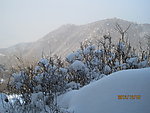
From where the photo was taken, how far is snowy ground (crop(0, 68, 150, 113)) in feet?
10.0

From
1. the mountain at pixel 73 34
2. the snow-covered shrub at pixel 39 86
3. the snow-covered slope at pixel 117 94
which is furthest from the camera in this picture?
the mountain at pixel 73 34

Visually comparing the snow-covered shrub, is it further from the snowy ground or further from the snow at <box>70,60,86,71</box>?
the snowy ground

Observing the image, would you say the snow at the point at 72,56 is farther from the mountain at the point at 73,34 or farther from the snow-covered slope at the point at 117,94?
the mountain at the point at 73,34

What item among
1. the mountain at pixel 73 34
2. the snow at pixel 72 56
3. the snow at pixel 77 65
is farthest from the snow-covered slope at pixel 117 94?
the mountain at pixel 73 34

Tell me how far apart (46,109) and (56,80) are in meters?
1.20

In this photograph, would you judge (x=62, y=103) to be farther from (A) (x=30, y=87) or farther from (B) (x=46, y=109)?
(A) (x=30, y=87)

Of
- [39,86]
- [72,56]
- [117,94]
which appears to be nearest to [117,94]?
[117,94]

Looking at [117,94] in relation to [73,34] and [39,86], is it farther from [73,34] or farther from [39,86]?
[73,34]

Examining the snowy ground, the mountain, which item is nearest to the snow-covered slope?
the snowy ground

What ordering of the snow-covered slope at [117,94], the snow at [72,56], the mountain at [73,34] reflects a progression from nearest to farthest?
1. the snow-covered slope at [117,94]
2. the snow at [72,56]
3. the mountain at [73,34]

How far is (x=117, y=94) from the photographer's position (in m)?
3.33

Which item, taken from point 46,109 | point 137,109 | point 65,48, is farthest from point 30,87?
point 65,48

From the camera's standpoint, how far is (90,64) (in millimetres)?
8258

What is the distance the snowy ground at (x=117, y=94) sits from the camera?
10.0 ft
